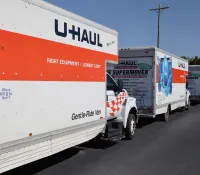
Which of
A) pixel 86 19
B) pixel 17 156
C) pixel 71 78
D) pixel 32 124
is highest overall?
pixel 86 19

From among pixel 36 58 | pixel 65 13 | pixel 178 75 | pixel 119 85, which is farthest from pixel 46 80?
pixel 178 75

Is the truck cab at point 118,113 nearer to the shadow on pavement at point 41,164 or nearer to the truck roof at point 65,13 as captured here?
the shadow on pavement at point 41,164

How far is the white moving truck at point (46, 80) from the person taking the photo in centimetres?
461

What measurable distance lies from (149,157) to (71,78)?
2.73 m

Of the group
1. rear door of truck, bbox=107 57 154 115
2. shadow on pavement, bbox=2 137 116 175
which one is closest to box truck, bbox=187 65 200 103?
rear door of truck, bbox=107 57 154 115

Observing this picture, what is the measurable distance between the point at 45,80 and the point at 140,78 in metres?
6.83

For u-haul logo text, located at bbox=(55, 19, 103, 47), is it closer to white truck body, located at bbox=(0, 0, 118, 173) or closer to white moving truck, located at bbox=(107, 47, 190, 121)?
white truck body, located at bbox=(0, 0, 118, 173)

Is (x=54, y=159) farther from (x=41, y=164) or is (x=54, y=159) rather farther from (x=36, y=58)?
(x=36, y=58)

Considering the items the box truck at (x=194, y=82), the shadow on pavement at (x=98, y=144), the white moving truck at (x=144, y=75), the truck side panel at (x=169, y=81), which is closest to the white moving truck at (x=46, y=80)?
the shadow on pavement at (x=98, y=144)

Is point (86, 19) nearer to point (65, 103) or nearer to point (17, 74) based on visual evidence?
point (65, 103)

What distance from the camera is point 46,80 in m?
5.33

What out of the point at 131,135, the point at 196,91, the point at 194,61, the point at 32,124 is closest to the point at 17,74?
the point at 32,124

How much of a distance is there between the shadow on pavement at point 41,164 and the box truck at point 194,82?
657 inches

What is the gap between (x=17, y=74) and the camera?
15.5 ft
